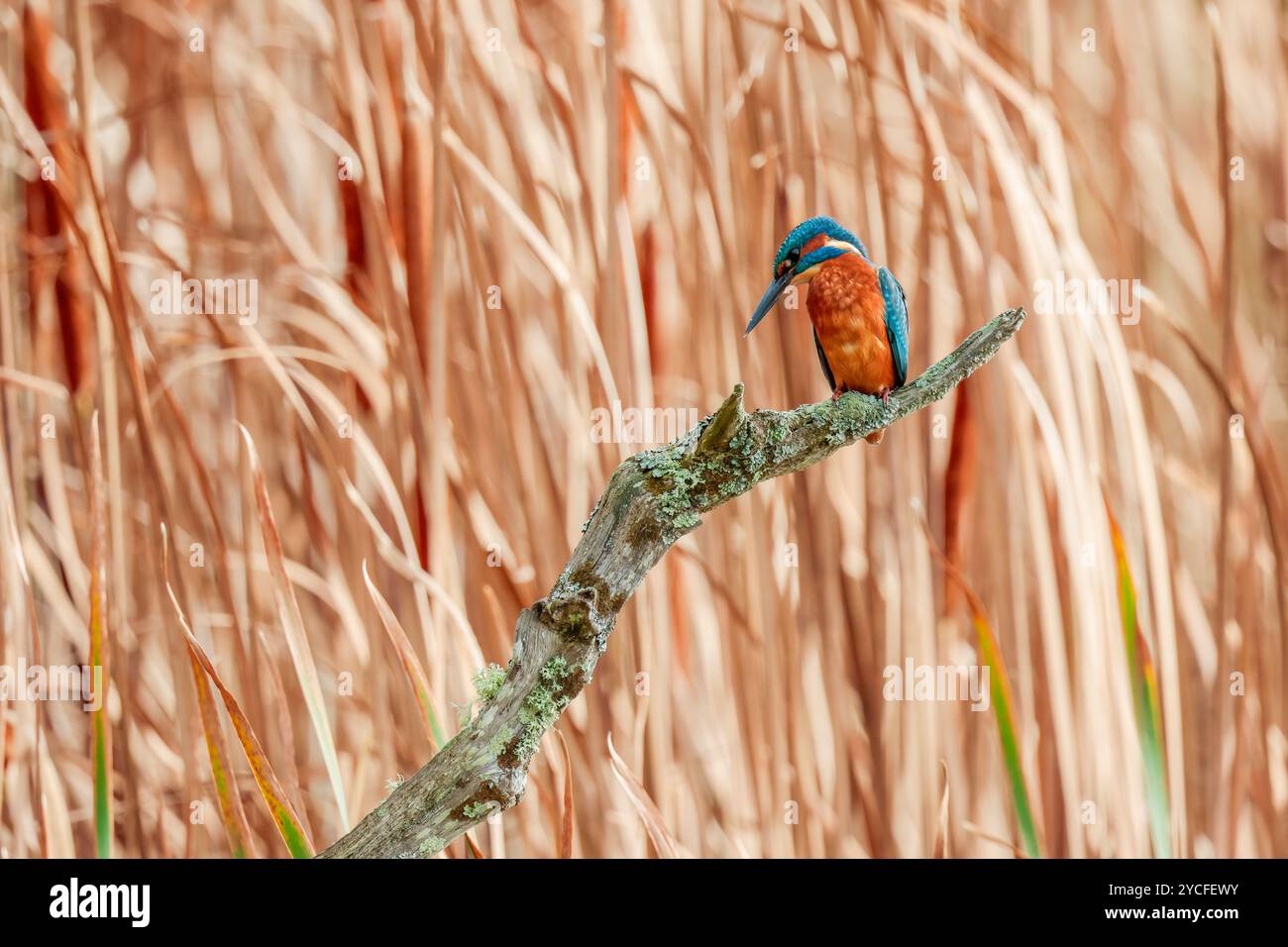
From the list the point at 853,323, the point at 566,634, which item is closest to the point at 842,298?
the point at 853,323

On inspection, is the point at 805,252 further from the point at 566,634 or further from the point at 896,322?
the point at 566,634

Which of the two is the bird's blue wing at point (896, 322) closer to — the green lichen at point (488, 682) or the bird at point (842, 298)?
the bird at point (842, 298)

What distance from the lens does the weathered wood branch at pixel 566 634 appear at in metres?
0.76

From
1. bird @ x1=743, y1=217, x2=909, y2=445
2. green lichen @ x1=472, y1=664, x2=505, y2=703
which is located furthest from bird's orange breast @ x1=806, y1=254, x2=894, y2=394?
green lichen @ x1=472, y1=664, x2=505, y2=703

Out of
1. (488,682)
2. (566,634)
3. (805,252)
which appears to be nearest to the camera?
(566,634)

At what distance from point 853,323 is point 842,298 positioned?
0.11ft

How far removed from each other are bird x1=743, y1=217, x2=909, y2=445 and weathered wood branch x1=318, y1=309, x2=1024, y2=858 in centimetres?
38

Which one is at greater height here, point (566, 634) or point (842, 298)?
point (842, 298)

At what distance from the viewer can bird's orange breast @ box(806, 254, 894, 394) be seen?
118 cm

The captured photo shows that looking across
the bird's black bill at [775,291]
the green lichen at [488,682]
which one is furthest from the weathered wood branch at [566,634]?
the bird's black bill at [775,291]

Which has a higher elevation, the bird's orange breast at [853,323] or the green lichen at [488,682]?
the bird's orange breast at [853,323]

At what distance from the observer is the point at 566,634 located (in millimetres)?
785

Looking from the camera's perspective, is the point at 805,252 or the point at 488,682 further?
the point at 805,252

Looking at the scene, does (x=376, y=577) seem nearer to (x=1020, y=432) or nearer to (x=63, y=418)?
(x=63, y=418)
